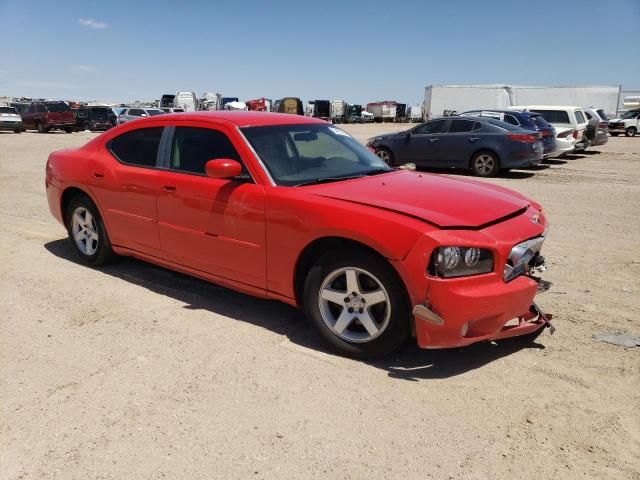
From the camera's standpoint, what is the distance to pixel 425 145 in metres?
14.3

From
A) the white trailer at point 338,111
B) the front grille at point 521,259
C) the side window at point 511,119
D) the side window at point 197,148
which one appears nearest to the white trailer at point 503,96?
the side window at point 511,119

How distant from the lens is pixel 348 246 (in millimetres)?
3475

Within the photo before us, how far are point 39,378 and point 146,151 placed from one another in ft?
7.24

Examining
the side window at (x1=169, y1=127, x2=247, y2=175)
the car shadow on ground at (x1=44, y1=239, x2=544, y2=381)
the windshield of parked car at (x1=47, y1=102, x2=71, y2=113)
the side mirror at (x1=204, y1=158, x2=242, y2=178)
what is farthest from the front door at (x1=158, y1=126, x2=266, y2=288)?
the windshield of parked car at (x1=47, y1=102, x2=71, y2=113)

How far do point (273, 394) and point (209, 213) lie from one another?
1558 millimetres

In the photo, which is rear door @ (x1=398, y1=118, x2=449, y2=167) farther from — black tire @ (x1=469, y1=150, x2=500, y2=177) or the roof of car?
the roof of car

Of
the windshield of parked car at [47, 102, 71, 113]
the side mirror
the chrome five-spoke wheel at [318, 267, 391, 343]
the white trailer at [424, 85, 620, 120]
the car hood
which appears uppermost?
the white trailer at [424, 85, 620, 120]

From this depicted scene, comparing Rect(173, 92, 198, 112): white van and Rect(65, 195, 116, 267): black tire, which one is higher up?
Rect(173, 92, 198, 112): white van

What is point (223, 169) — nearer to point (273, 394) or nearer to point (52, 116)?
point (273, 394)

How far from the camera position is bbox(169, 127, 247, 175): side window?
165 inches

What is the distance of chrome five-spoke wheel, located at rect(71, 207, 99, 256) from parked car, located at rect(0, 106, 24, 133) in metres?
30.9

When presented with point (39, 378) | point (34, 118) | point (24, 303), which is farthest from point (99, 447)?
point (34, 118)

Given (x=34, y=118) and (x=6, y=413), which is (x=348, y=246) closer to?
(x=6, y=413)

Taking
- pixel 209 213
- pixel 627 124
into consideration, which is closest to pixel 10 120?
pixel 209 213
